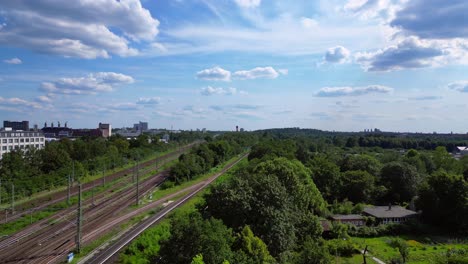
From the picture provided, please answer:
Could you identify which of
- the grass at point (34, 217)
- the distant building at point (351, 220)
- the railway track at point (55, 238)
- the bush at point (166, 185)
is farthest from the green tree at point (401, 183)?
the grass at point (34, 217)

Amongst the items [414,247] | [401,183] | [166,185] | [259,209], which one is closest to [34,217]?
[166,185]

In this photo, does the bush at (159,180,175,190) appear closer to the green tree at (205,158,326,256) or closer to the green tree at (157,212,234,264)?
the green tree at (205,158,326,256)

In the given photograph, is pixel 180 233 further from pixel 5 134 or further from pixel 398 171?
pixel 5 134

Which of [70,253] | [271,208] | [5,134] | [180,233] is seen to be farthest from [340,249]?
[5,134]

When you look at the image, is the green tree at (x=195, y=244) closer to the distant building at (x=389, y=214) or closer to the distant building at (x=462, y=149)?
the distant building at (x=389, y=214)

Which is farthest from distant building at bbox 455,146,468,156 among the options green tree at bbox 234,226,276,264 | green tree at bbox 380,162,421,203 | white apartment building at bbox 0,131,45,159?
green tree at bbox 234,226,276,264
